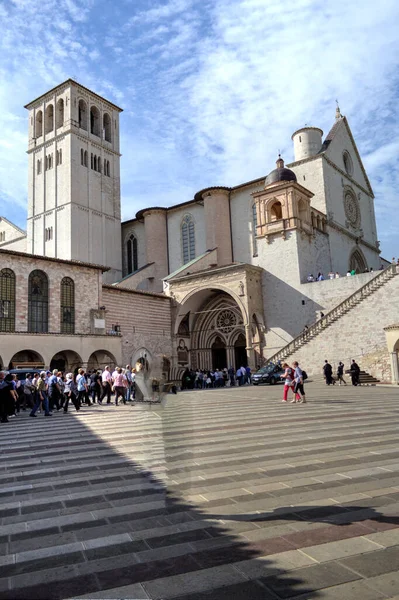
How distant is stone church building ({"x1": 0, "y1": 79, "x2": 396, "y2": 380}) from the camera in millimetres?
27391

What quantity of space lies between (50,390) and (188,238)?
1061 inches

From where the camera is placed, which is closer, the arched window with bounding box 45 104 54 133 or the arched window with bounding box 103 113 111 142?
the arched window with bounding box 45 104 54 133

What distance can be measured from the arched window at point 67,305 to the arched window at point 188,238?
1433cm

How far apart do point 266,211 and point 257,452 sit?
27.8 metres

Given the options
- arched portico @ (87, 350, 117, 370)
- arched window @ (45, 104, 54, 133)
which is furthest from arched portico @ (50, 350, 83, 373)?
arched window @ (45, 104, 54, 133)

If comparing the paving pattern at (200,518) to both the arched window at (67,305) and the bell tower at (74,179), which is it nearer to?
the arched window at (67,305)

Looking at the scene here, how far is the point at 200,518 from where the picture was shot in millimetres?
4301

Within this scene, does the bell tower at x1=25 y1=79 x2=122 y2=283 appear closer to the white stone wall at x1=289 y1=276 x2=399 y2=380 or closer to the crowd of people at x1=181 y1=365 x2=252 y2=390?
the crowd of people at x1=181 y1=365 x2=252 y2=390

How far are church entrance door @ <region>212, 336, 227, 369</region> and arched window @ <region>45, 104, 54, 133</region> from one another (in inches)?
1031

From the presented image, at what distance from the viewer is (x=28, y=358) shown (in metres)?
25.7

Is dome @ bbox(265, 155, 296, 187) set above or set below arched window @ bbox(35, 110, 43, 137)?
below

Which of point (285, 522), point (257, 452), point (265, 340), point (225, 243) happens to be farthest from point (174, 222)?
point (285, 522)

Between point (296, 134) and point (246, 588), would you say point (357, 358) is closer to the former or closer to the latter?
point (296, 134)

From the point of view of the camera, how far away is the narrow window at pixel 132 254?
44.8 meters
